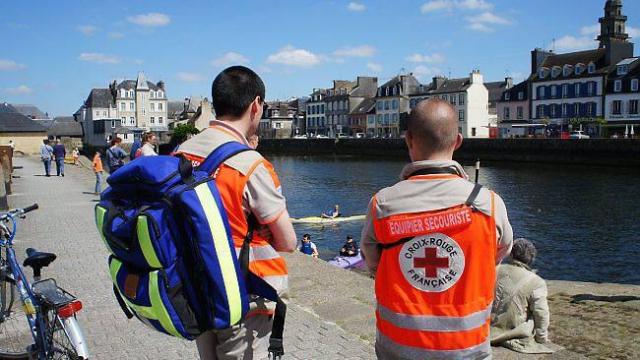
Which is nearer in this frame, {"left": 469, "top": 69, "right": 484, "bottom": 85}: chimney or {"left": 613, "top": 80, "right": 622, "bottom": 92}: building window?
{"left": 613, "top": 80, "right": 622, "bottom": 92}: building window

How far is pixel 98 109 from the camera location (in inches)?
4215

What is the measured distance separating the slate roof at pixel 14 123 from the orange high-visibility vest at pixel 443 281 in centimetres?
5315

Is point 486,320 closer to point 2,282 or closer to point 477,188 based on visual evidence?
point 477,188

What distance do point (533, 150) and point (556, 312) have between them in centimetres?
5340

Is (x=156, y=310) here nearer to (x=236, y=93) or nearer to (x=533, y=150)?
(x=236, y=93)

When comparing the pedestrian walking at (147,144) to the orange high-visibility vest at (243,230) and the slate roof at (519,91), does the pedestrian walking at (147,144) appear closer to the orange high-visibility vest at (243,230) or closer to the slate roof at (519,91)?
the orange high-visibility vest at (243,230)

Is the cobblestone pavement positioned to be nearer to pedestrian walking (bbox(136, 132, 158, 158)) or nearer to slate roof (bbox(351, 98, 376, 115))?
pedestrian walking (bbox(136, 132, 158, 158))

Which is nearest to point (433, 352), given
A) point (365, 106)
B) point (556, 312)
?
point (556, 312)

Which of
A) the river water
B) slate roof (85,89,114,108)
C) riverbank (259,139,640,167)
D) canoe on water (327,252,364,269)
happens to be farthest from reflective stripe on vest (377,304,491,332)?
slate roof (85,89,114,108)

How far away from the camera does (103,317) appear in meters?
5.82

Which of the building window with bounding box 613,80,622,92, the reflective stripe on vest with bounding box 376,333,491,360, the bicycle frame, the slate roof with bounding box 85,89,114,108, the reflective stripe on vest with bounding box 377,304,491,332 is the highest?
the slate roof with bounding box 85,89,114,108

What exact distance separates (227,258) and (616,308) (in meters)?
7.63

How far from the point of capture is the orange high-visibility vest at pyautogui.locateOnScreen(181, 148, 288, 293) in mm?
2447

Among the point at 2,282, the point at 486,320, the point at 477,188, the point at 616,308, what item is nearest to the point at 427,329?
the point at 486,320
